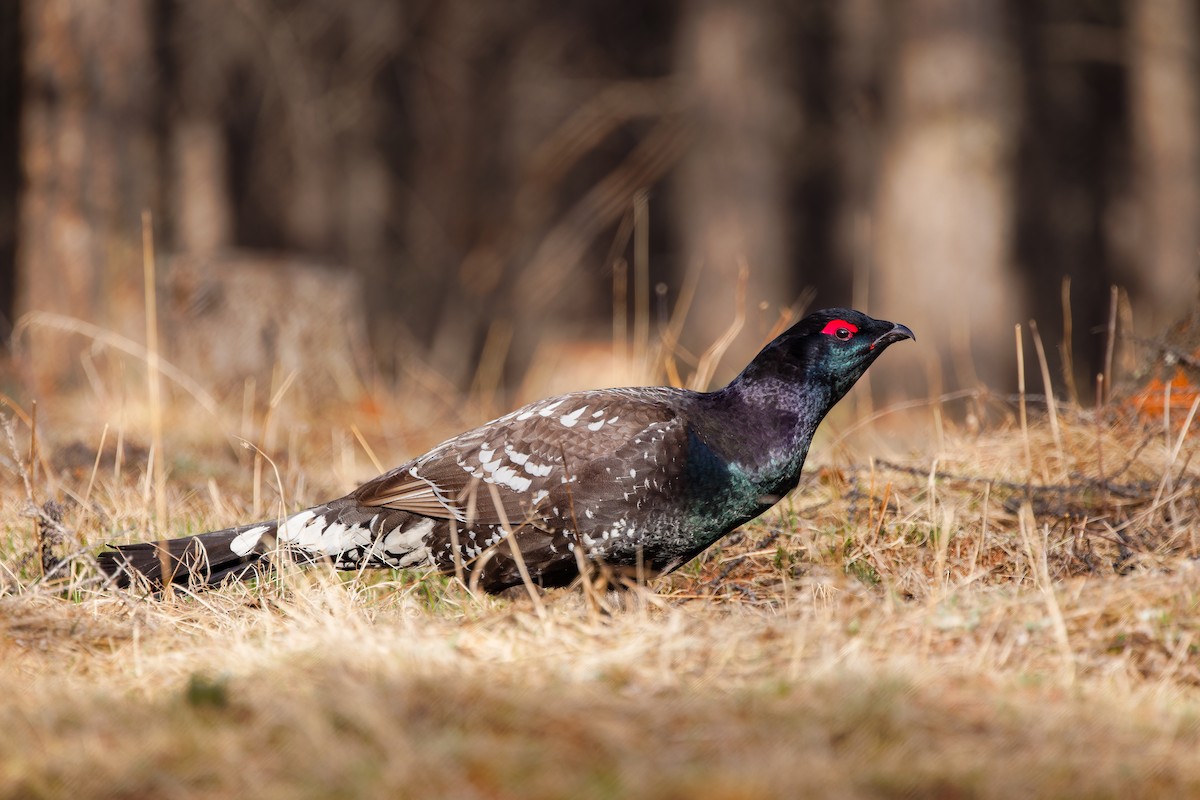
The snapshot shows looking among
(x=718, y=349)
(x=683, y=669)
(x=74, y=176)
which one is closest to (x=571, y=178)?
(x=74, y=176)

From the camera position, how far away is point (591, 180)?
79.1ft

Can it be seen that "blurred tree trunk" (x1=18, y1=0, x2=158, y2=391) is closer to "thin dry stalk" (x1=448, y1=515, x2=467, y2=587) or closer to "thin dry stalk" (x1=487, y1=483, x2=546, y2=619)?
"thin dry stalk" (x1=448, y1=515, x2=467, y2=587)

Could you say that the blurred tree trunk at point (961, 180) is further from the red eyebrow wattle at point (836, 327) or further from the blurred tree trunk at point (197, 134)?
the blurred tree trunk at point (197, 134)

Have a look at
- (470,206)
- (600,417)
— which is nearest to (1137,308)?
(470,206)

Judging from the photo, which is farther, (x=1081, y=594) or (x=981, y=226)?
(x=981, y=226)

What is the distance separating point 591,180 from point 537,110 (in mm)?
4832

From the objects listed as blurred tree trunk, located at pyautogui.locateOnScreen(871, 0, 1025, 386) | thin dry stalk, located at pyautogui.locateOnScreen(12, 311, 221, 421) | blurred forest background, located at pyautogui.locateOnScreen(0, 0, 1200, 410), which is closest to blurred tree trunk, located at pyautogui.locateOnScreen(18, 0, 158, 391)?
blurred forest background, located at pyautogui.locateOnScreen(0, 0, 1200, 410)

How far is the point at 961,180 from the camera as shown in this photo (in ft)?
29.5

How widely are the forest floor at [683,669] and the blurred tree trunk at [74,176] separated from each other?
3848 mm

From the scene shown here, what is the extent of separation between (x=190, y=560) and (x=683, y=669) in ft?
6.21

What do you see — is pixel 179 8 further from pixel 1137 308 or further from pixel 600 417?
pixel 600 417

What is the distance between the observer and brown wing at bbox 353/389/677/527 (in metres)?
3.55

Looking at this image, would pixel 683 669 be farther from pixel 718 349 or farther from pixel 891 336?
pixel 718 349

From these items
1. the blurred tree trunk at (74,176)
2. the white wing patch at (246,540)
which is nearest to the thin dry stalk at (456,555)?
the white wing patch at (246,540)
